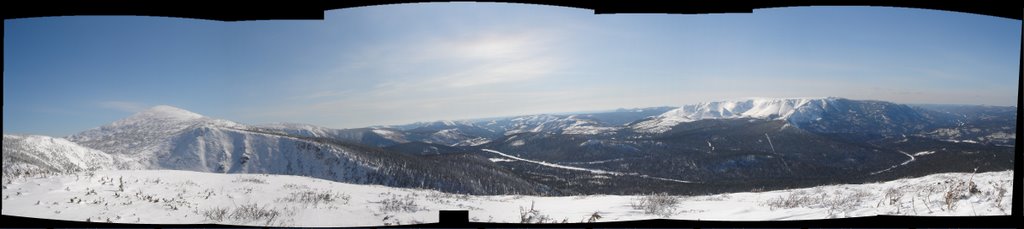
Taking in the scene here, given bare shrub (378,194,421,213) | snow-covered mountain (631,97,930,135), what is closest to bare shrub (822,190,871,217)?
bare shrub (378,194,421,213)

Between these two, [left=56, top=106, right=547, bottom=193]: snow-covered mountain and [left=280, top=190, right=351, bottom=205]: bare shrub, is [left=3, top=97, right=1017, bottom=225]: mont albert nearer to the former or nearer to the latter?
[left=56, top=106, right=547, bottom=193]: snow-covered mountain

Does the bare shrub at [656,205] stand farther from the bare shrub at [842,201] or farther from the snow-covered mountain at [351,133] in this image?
the snow-covered mountain at [351,133]

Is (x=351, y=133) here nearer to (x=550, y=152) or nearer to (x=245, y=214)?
(x=550, y=152)

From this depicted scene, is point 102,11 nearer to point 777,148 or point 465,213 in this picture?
point 465,213

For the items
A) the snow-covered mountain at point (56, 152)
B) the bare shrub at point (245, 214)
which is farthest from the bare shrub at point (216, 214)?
the snow-covered mountain at point (56, 152)

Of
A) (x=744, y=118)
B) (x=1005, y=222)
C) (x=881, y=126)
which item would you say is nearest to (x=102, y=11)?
(x=1005, y=222)
